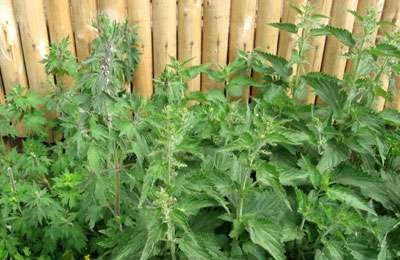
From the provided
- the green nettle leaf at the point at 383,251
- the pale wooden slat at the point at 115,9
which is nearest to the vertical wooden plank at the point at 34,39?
the pale wooden slat at the point at 115,9

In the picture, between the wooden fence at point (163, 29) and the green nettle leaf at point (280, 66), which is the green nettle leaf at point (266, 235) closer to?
the green nettle leaf at point (280, 66)

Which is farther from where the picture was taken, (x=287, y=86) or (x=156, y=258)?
(x=287, y=86)

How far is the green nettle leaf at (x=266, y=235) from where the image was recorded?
2701mm

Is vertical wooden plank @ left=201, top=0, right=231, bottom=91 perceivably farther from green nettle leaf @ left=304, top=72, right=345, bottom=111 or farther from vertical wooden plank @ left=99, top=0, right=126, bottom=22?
green nettle leaf @ left=304, top=72, right=345, bottom=111

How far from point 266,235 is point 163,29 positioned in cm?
212

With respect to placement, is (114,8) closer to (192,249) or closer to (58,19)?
(58,19)

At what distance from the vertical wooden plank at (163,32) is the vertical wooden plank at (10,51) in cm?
105

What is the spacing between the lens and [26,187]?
373cm

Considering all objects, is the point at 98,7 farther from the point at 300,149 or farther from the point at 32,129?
the point at 300,149

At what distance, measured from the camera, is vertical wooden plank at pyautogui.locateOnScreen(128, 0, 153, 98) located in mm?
4180

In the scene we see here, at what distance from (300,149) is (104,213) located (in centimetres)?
133

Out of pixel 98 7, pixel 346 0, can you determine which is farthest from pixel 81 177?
pixel 346 0

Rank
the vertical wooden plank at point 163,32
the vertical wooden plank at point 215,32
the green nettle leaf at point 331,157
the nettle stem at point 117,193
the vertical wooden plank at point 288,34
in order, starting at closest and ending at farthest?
the nettle stem at point 117,193 < the green nettle leaf at point 331,157 < the vertical wooden plank at point 163,32 < the vertical wooden plank at point 215,32 < the vertical wooden plank at point 288,34

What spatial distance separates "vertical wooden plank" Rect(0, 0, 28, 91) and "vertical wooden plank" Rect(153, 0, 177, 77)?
1.05 m
